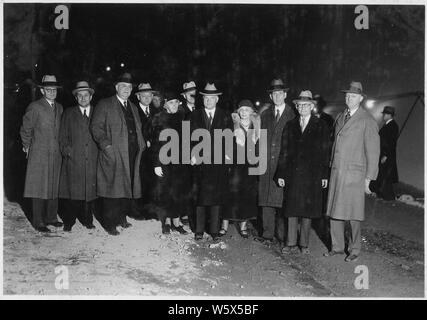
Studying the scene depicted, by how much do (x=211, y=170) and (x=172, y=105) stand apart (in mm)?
771

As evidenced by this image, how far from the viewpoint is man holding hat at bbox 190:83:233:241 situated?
4.50 m

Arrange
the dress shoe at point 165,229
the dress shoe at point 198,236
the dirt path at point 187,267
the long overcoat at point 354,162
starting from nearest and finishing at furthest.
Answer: the dirt path at point 187,267 < the long overcoat at point 354,162 < the dress shoe at point 198,236 < the dress shoe at point 165,229

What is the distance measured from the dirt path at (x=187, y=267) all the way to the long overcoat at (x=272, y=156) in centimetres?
48

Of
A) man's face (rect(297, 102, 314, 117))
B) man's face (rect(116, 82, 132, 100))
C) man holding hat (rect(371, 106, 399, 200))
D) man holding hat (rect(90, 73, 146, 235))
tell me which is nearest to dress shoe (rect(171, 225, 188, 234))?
man holding hat (rect(90, 73, 146, 235))

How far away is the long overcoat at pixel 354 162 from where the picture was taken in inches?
159

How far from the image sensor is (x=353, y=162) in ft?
13.4

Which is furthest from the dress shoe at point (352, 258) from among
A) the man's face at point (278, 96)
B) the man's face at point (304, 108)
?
the man's face at point (278, 96)

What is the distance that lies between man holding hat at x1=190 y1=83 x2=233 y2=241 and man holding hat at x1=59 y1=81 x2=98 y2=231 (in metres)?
1.10

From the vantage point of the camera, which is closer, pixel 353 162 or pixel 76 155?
pixel 353 162

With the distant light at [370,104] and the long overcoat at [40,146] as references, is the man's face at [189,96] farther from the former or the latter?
the distant light at [370,104]

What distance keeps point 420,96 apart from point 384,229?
8.06ft

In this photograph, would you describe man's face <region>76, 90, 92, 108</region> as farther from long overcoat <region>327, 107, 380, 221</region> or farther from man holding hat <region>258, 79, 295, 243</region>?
long overcoat <region>327, 107, 380, 221</region>

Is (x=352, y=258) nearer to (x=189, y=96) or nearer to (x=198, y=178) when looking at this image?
(x=198, y=178)

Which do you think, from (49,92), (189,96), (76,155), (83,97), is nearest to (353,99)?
(189,96)
